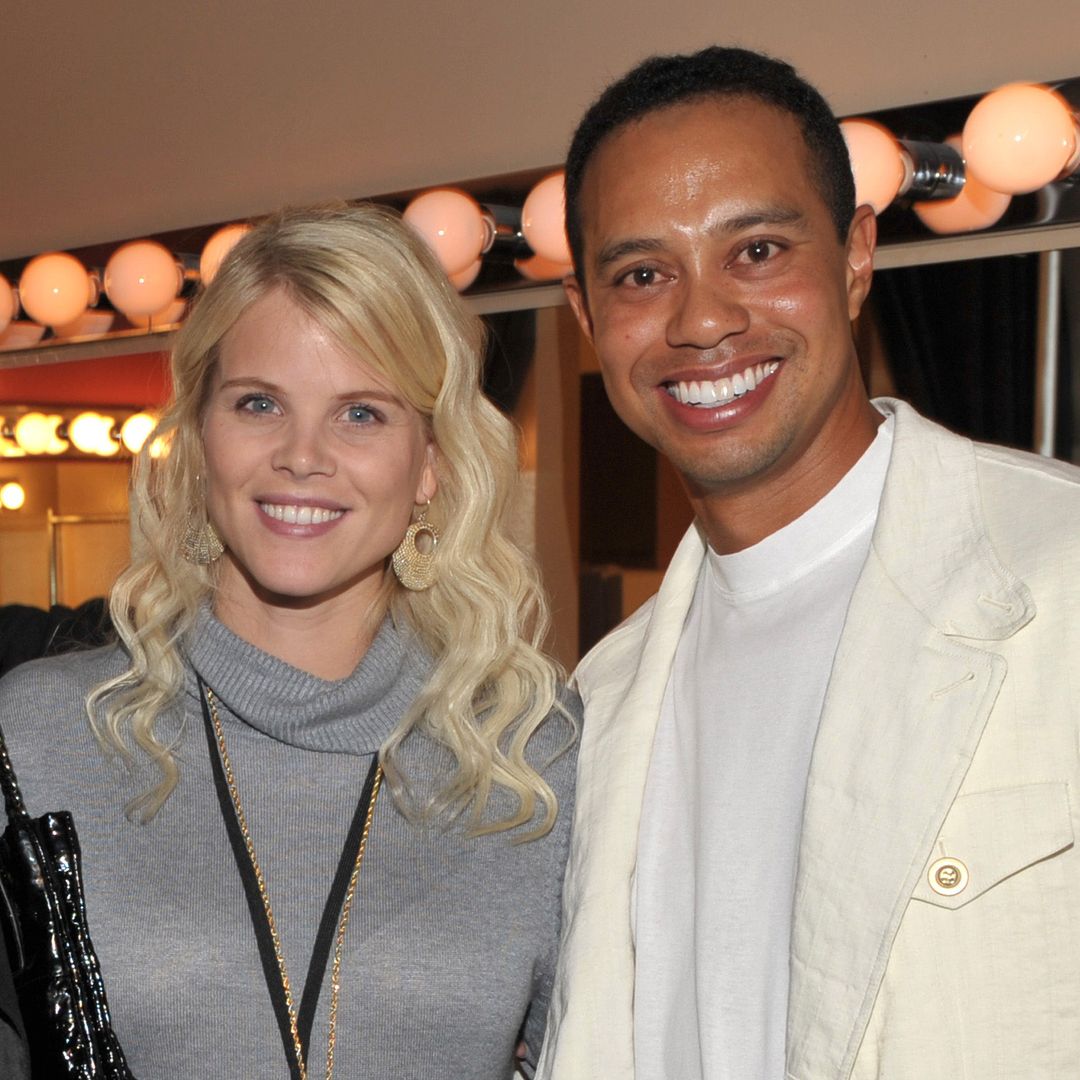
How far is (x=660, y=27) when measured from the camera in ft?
7.10

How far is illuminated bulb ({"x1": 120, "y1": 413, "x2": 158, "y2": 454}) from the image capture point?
2686 millimetres

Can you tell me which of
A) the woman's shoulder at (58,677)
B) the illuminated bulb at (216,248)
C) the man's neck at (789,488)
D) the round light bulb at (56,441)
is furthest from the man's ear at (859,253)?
the round light bulb at (56,441)

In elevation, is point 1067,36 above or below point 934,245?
above

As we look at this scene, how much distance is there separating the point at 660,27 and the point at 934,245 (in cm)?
56

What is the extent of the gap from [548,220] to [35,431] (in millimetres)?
1206

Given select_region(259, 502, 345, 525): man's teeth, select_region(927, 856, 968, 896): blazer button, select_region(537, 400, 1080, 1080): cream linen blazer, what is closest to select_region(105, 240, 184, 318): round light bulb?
select_region(259, 502, 345, 525): man's teeth

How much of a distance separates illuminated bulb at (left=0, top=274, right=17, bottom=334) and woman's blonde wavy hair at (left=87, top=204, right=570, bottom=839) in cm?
118

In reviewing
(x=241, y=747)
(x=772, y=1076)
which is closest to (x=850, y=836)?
(x=772, y=1076)

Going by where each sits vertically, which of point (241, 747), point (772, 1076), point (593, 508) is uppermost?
point (593, 508)

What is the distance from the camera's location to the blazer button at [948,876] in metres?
1.22

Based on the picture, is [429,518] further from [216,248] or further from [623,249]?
[216,248]

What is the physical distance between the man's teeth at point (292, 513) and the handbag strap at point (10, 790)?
343 millimetres

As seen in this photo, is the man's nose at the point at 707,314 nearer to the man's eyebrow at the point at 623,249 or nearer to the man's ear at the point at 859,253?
the man's eyebrow at the point at 623,249

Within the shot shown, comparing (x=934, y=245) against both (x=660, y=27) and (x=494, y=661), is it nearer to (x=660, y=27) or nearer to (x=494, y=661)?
(x=660, y=27)
